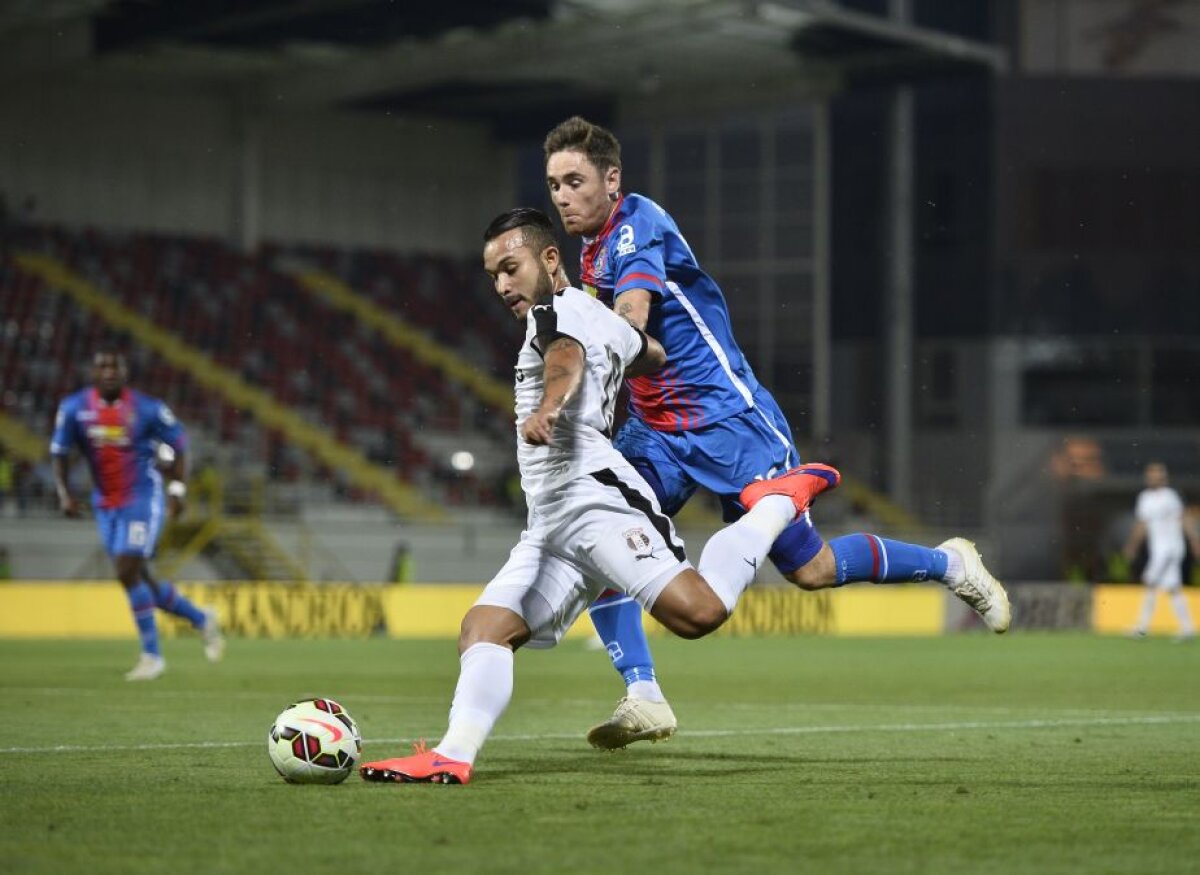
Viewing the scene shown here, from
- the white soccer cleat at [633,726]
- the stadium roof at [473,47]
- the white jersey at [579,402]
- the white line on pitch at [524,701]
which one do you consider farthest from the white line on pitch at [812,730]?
the stadium roof at [473,47]

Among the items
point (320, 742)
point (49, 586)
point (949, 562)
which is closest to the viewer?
point (320, 742)

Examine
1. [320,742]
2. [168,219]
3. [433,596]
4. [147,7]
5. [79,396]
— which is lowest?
[433,596]

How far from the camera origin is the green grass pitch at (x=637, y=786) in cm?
486

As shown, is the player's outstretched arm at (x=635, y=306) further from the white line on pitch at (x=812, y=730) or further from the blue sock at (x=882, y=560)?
the white line on pitch at (x=812, y=730)

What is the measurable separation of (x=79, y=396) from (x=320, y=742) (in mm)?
8357

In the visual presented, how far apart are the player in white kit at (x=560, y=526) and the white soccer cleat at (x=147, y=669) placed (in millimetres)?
7480

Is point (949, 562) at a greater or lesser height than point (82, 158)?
lesser

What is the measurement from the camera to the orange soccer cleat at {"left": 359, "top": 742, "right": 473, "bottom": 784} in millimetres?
6340

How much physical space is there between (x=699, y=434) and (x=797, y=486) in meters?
0.52

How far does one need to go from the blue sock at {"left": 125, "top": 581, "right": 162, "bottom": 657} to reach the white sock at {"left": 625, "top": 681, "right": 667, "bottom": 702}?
6791mm

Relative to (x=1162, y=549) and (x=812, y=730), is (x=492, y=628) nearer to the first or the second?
(x=812, y=730)

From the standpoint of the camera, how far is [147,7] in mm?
31703

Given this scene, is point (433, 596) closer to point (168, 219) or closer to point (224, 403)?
point (224, 403)

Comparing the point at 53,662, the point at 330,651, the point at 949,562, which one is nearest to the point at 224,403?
the point at 330,651
